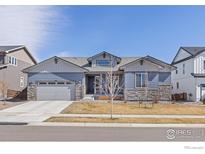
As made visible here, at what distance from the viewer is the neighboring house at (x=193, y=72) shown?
34.8m

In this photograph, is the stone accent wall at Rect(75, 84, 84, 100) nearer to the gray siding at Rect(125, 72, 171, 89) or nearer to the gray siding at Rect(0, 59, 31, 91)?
the gray siding at Rect(125, 72, 171, 89)

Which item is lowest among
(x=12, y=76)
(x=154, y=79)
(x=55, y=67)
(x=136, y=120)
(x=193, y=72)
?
(x=136, y=120)

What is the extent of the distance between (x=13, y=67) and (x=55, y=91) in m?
7.35

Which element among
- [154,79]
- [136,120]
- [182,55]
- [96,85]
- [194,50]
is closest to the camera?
[136,120]

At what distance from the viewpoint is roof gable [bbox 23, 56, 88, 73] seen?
33781mm

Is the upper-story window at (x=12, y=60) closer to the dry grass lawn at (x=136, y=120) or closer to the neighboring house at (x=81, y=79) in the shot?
the neighboring house at (x=81, y=79)

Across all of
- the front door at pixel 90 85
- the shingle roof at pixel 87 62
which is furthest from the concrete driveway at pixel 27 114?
the front door at pixel 90 85

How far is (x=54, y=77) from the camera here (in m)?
33.8

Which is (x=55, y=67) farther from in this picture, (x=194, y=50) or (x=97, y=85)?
(x=194, y=50)

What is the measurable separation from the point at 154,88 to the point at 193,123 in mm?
16257

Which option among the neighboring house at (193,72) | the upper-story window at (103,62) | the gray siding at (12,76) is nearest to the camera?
the neighboring house at (193,72)

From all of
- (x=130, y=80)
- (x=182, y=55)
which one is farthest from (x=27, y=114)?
(x=182, y=55)

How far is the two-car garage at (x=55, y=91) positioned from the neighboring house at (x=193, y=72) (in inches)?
490
